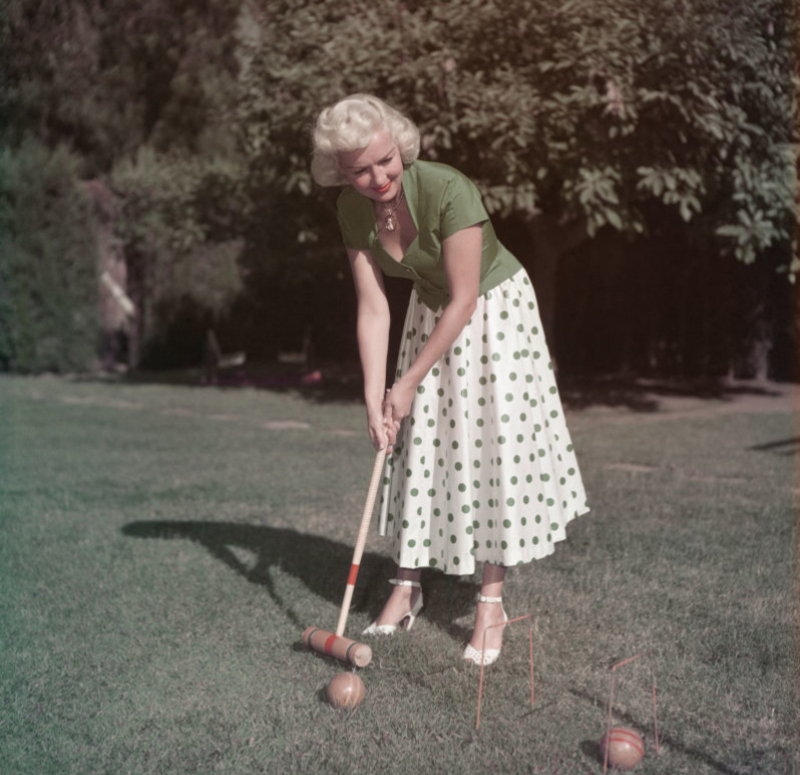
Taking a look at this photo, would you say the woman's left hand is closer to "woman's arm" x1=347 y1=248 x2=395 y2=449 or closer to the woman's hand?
the woman's hand

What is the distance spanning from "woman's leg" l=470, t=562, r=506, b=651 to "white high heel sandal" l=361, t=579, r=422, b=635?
0.85 feet

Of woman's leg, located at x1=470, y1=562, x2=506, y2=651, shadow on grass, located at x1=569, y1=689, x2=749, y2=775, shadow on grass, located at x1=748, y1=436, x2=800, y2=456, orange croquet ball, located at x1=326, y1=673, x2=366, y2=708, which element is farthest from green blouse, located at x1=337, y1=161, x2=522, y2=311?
shadow on grass, located at x1=748, y1=436, x2=800, y2=456

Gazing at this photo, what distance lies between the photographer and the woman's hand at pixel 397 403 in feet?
10.0

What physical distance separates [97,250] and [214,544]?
1133 cm

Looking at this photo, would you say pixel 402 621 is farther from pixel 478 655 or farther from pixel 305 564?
pixel 305 564

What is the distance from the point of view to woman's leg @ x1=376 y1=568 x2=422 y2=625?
134 inches

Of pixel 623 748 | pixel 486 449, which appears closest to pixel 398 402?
pixel 486 449

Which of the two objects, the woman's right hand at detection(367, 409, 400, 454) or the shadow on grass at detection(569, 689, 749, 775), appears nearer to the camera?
the shadow on grass at detection(569, 689, 749, 775)

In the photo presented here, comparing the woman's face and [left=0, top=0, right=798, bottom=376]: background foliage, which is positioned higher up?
[left=0, top=0, right=798, bottom=376]: background foliage

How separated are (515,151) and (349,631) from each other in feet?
20.7

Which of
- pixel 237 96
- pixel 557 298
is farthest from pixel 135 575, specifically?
pixel 557 298

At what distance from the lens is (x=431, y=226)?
297 cm

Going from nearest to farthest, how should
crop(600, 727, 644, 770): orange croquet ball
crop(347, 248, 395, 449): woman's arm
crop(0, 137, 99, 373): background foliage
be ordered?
crop(600, 727, 644, 770): orange croquet ball → crop(347, 248, 395, 449): woman's arm → crop(0, 137, 99, 373): background foliage

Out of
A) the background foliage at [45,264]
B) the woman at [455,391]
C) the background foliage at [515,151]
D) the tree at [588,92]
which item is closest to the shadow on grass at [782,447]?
the tree at [588,92]
